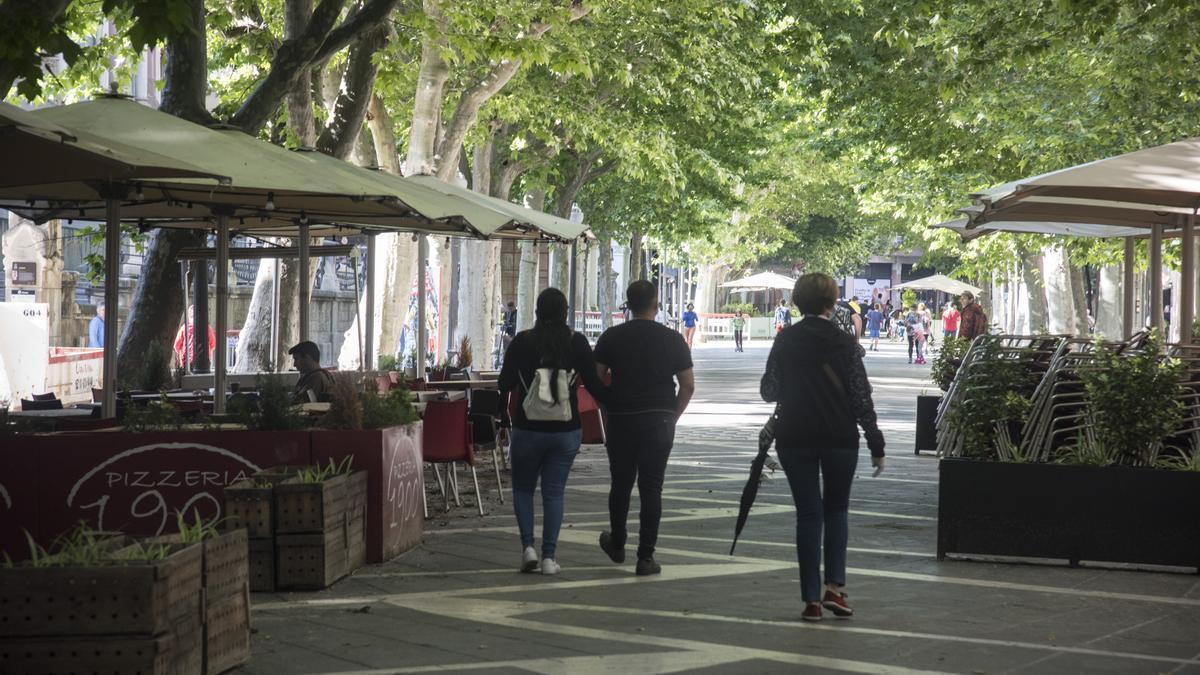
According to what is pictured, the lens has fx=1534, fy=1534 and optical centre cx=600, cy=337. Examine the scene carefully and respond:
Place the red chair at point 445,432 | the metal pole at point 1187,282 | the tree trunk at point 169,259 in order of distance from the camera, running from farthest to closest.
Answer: the tree trunk at point 169,259
the metal pole at point 1187,282
the red chair at point 445,432

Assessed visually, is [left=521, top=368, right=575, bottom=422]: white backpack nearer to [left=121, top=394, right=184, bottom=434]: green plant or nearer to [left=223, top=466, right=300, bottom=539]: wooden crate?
[left=223, top=466, right=300, bottom=539]: wooden crate

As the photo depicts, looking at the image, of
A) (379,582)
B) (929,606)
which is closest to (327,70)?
(379,582)

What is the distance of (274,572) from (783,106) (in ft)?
95.4

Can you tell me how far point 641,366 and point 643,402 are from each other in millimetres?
223

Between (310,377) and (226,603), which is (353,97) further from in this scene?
(226,603)

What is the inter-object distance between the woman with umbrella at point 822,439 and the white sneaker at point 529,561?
2.07m

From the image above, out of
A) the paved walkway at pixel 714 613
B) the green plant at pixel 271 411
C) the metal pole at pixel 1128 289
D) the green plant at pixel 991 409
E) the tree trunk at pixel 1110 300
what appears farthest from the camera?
the tree trunk at pixel 1110 300

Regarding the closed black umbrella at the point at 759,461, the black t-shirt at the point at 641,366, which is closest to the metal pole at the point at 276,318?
the black t-shirt at the point at 641,366

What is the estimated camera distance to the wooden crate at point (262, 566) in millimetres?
8688

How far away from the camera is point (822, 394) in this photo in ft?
26.0

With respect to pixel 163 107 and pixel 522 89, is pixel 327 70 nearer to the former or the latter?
pixel 522 89

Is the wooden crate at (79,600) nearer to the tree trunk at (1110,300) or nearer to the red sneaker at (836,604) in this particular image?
the red sneaker at (836,604)

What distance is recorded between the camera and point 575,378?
32.1 ft

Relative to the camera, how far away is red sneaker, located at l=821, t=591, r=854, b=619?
7965 mm
